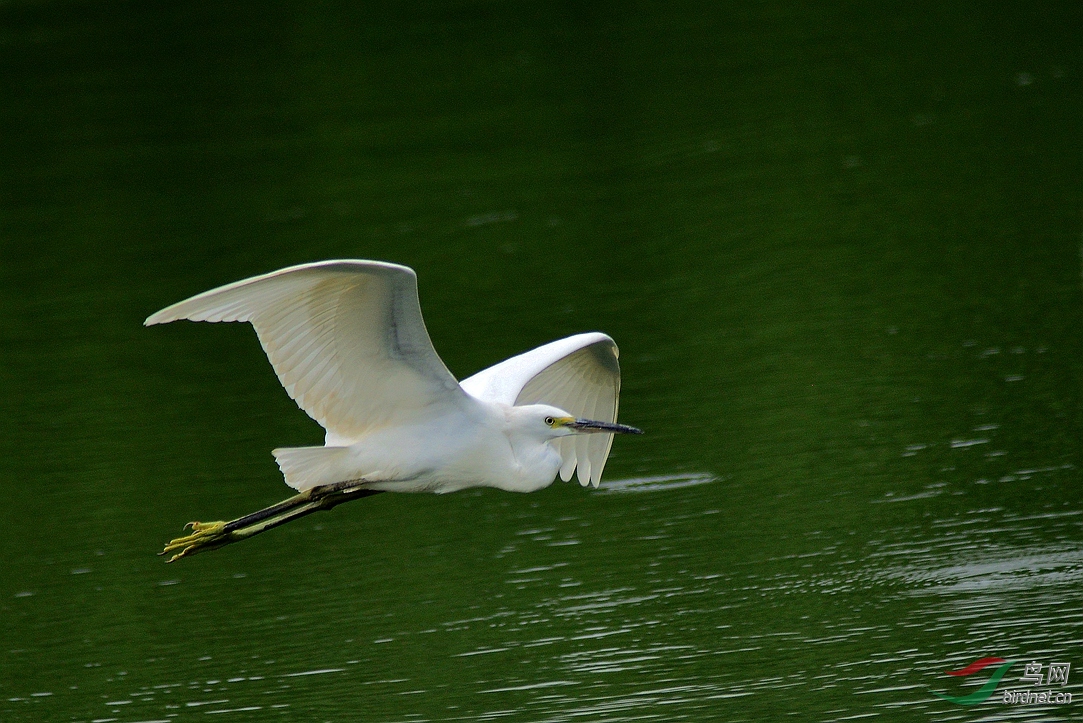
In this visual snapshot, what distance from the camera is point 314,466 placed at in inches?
323

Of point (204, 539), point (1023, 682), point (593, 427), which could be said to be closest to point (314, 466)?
point (204, 539)

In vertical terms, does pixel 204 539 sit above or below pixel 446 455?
below

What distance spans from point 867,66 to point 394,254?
7.84m

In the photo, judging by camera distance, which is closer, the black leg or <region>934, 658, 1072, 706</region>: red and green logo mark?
<region>934, 658, 1072, 706</region>: red and green logo mark

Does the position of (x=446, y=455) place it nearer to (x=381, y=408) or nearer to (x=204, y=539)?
(x=381, y=408)

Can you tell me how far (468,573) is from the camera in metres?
10.0

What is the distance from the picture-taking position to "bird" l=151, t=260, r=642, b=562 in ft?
24.7

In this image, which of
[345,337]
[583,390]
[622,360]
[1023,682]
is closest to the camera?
[345,337]

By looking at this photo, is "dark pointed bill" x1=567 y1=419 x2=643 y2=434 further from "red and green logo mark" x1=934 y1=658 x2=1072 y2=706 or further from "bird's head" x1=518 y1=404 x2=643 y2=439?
"red and green logo mark" x1=934 y1=658 x2=1072 y2=706

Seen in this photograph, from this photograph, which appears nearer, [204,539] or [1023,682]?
[1023,682]

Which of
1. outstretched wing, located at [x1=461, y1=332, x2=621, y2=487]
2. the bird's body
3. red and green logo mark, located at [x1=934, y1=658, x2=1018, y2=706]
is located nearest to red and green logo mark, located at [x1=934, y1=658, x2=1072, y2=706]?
red and green logo mark, located at [x1=934, y1=658, x2=1018, y2=706]

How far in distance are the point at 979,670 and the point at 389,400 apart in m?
2.97

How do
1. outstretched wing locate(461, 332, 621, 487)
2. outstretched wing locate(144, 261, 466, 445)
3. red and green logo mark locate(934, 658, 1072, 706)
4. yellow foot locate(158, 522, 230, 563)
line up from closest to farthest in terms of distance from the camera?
1. outstretched wing locate(144, 261, 466, 445)
2. red and green logo mark locate(934, 658, 1072, 706)
3. yellow foot locate(158, 522, 230, 563)
4. outstretched wing locate(461, 332, 621, 487)

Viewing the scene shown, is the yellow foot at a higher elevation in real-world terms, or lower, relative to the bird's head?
lower
